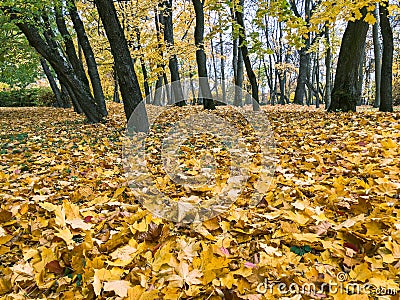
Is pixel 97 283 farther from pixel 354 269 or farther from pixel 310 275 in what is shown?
pixel 354 269

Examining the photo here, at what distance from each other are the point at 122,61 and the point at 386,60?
529 cm

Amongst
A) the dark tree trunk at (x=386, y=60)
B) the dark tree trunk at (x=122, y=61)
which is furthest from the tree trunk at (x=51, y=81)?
the dark tree trunk at (x=386, y=60)

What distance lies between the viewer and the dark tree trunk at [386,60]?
20.0 ft

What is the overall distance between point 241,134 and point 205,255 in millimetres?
3816

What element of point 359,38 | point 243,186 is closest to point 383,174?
point 243,186

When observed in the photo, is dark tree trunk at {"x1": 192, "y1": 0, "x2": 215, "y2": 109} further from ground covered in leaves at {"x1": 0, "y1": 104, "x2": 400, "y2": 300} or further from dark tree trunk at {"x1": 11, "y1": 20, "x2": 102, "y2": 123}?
ground covered in leaves at {"x1": 0, "y1": 104, "x2": 400, "y2": 300}

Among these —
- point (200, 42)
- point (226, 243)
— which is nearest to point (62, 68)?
point (200, 42)

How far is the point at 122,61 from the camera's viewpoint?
5.30 metres
